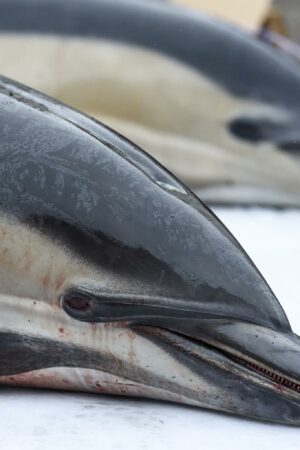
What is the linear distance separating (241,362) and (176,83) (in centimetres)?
170

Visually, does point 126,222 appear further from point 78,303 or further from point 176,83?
point 176,83

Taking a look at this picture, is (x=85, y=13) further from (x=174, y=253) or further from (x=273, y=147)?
(x=174, y=253)

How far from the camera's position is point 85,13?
290 centimetres

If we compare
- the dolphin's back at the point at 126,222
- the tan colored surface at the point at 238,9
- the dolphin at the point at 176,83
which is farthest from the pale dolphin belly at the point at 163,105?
the dolphin's back at the point at 126,222

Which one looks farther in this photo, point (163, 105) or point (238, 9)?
point (238, 9)

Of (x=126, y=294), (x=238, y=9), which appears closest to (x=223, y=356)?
(x=126, y=294)

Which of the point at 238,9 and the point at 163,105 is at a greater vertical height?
the point at 238,9

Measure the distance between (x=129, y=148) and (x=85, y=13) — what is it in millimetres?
1509

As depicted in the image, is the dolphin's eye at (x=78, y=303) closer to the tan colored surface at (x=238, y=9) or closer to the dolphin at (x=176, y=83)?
the dolphin at (x=176, y=83)

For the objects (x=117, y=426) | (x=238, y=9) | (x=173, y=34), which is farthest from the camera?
(x=238, y=9)

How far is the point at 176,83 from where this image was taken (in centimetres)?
294

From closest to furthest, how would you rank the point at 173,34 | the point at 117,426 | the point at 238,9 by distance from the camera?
1. the point at 117,426
2. the point at 173,34
3. the point at 238,9

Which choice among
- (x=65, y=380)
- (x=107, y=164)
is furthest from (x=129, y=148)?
(x=65, y=380)

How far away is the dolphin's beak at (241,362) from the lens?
132cm
